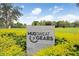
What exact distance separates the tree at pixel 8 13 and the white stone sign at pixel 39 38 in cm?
17

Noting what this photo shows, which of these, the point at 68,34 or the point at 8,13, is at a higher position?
the point at 8,13

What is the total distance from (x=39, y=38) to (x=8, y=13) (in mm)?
350

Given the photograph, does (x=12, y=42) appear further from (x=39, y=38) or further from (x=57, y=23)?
(x=57, y=23)

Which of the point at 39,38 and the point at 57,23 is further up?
the point at 57,23

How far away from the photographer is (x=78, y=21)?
6.98 feet

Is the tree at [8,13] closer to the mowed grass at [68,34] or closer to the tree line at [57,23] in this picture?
the tree line at [57,23]

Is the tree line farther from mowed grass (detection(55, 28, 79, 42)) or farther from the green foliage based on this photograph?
the green foliage

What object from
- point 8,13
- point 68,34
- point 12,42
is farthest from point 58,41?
point 8,13

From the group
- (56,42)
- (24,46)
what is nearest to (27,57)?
(24,46)

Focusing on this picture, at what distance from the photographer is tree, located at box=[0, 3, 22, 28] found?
6.97 ft

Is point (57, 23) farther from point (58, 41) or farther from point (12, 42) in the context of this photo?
point (12, 42)

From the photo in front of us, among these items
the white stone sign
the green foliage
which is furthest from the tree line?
Answer: the green foliage


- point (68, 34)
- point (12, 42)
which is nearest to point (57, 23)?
point (68, 34)

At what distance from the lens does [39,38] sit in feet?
6.91
